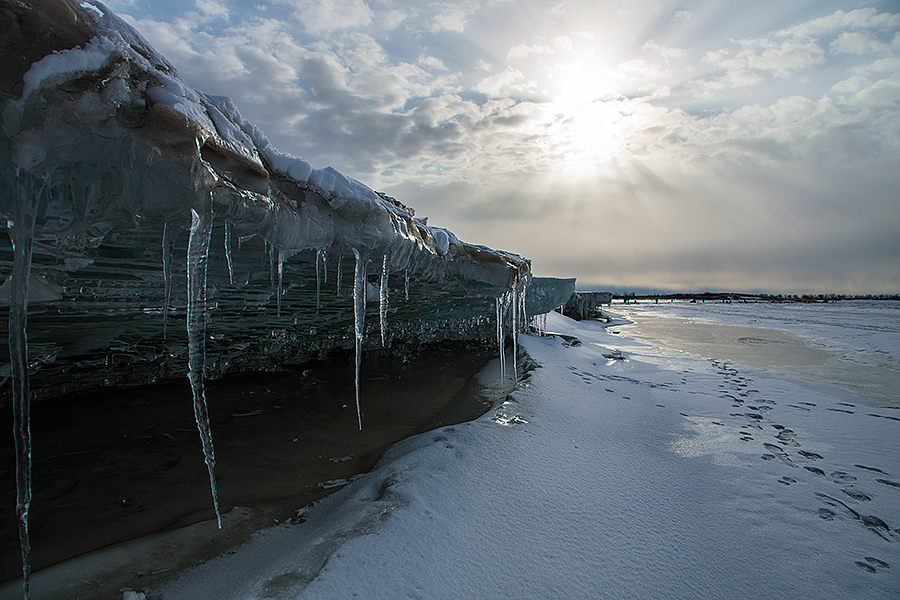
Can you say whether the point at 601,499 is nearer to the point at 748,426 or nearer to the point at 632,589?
the point at 632,589

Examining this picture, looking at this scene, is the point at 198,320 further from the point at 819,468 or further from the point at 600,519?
the point at 819,468

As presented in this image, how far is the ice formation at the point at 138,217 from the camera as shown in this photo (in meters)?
1.51

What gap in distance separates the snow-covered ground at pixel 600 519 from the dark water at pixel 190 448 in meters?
0.77

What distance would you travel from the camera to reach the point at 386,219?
3.48 metres

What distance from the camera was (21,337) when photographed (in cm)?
187

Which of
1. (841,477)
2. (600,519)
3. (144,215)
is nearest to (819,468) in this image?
(841,477)

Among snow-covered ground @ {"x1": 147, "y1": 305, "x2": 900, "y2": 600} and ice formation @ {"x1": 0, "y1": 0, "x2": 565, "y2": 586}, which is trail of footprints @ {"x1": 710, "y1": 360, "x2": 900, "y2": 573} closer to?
snow-covered ground @ {"x1": 147, "y1": 305, "x2": 900, "y2": 600}

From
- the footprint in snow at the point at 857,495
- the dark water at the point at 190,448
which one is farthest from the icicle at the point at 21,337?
the footprint in snow at the point at 857,495

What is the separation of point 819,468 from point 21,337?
18.9 feet

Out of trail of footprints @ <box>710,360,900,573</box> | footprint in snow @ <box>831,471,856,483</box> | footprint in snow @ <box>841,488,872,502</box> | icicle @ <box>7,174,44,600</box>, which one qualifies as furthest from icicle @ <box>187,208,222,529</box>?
footprint in snow @ <box>831,471,856,483</box>

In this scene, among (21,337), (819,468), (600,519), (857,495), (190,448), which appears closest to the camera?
(21,337)

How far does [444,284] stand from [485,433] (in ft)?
11.2

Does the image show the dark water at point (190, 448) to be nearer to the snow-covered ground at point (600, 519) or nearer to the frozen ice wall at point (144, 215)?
the snow-covered ground at point (600, 519)

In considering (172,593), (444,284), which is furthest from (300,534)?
(444,284)
